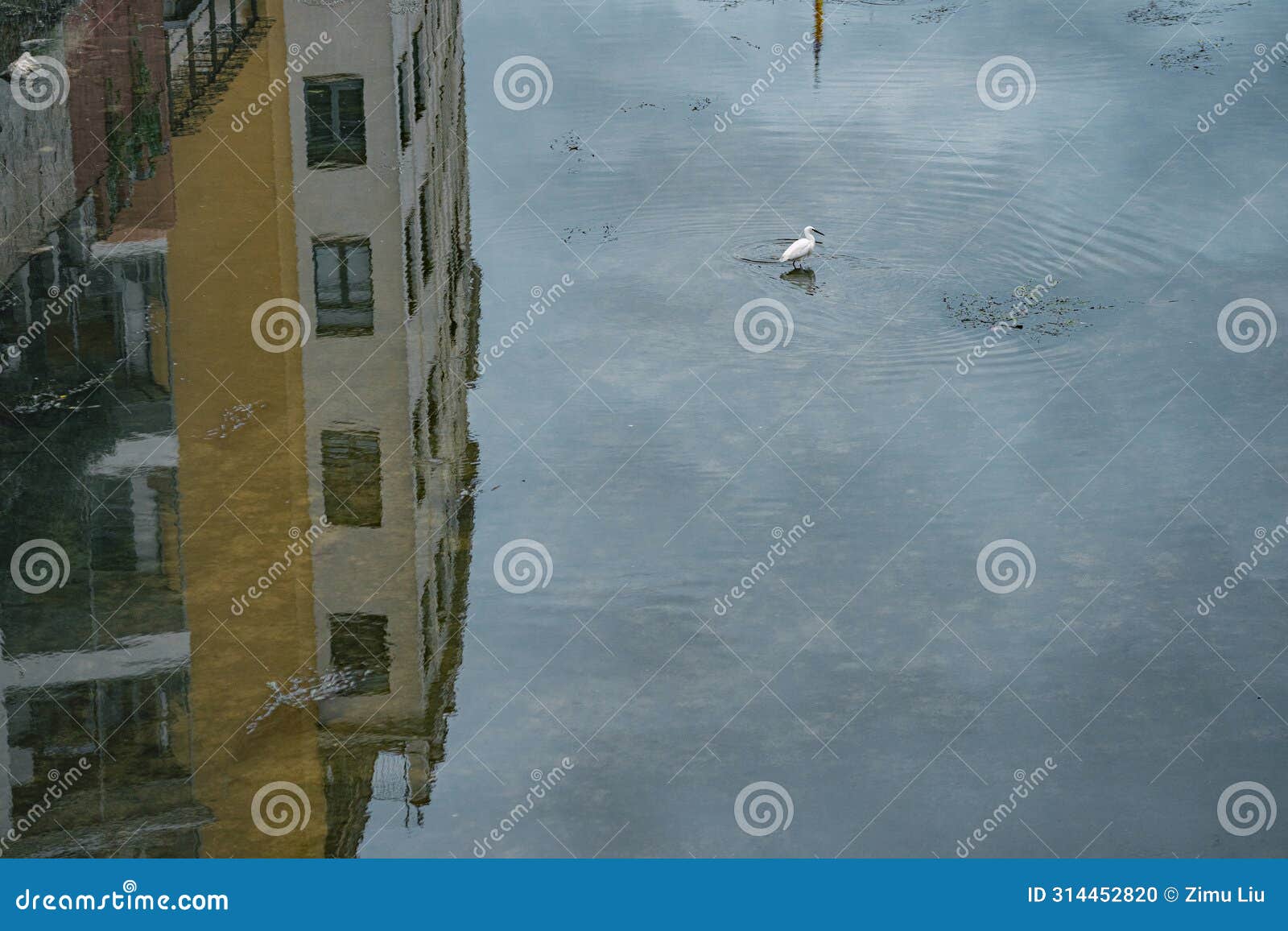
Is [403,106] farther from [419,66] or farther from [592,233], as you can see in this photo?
[592,233]

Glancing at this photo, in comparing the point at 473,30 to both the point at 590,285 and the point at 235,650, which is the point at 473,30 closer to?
the point at 590,285

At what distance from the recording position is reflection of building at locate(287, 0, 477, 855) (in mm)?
12602

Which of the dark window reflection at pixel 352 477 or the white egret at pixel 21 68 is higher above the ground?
the white egret at pixel 21 68

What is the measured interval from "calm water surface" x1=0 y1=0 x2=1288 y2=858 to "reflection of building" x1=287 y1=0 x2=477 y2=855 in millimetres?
66

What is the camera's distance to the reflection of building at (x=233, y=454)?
1213cm

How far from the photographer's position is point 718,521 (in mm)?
14969

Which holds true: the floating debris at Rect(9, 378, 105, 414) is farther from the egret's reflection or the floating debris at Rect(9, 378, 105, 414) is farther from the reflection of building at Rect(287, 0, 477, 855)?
the egret's reflection

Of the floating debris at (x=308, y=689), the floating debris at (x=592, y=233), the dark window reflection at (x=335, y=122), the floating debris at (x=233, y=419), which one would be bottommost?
the floating debris at (x=308, y=689)

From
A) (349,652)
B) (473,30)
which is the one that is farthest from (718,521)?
(473,30)

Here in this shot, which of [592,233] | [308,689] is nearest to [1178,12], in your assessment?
[592,233]

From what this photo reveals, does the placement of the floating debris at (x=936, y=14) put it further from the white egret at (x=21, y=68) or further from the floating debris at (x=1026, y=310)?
the white egret at (x=21, y=68)

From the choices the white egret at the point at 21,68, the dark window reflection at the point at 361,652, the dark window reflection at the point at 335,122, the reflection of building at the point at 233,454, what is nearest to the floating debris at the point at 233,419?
the reflection of building at the point at 233,454

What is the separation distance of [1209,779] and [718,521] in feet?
17.0

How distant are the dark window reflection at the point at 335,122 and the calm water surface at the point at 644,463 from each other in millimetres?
104
